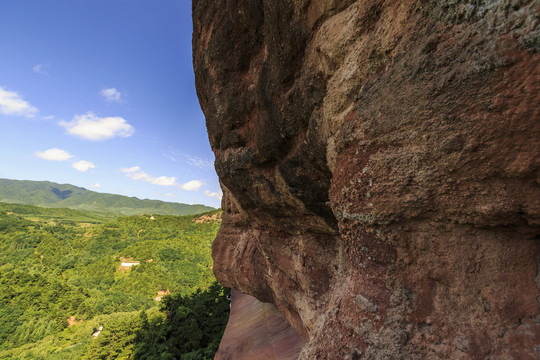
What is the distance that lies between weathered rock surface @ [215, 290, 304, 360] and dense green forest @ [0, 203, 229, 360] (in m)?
4.67

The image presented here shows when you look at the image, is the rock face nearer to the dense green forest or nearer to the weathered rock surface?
the weathered rock surface

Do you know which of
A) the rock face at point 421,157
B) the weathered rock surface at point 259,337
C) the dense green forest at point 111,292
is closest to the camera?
the rock face at point 421,157

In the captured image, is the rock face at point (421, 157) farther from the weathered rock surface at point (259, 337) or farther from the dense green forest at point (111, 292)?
the dense green forest at point (111, 292)

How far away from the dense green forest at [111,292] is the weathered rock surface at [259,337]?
184 inches

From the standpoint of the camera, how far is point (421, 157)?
189cm

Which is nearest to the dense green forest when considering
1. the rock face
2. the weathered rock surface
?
the weathered rock surface

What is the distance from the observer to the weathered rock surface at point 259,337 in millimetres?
6375

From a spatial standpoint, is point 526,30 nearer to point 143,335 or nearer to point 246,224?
point 246,224

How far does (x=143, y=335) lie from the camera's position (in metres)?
13.2

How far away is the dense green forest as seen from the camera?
13406 millimetres

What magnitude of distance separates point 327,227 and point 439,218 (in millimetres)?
1989

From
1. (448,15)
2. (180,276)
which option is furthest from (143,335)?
(180,276)

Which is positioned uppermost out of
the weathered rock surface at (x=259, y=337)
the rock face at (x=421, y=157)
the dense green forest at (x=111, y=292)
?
the rock face at (x=421, y=157)

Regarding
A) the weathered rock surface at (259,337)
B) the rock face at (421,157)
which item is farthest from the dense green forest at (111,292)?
the rock face at (421,157)
